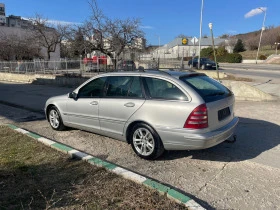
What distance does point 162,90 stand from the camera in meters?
4.52

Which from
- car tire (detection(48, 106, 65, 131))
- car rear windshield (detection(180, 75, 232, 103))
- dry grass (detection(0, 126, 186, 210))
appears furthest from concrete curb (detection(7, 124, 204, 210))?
car rear windshield (detection(180, 75, 232, 103))

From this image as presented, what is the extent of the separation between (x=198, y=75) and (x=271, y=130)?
2.72m

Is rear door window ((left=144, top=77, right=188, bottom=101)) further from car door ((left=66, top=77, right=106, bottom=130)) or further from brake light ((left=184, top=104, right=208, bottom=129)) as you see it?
car door ((left=66, top=77, right=106, bottom=130))

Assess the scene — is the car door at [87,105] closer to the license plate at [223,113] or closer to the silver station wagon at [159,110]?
the silver station wagon at [159,110]

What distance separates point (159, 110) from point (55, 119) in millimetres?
3246

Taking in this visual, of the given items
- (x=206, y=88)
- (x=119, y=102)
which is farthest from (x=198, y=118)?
(x=119, y=102)

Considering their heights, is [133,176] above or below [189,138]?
below

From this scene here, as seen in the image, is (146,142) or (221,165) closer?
(221,165)

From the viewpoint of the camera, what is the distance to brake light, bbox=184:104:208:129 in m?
4.07

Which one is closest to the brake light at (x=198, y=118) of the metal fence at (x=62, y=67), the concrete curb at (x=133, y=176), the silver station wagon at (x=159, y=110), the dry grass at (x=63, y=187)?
the silver station wagon at (x=159, y=110)

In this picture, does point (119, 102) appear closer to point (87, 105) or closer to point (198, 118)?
point (87, 105)

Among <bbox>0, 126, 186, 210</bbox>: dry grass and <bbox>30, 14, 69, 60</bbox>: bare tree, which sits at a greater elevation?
<bbox>30, 14, 69, 60</bbox>: bare tree

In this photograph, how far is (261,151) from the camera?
5.02 metres

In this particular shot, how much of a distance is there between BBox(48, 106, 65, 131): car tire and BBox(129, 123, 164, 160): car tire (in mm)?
2333
